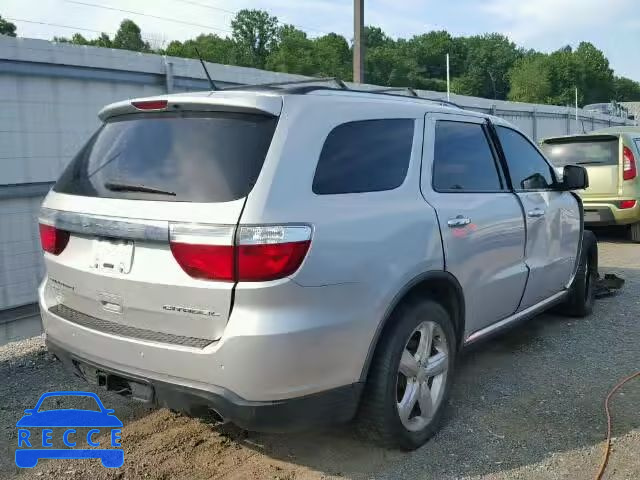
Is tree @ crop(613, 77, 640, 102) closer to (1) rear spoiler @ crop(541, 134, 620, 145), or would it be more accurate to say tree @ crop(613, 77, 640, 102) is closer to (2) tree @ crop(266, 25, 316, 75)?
(2) tree @ crop(266, 25, 316, 75)

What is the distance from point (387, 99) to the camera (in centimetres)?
345

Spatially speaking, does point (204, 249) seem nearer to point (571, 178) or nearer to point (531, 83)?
point (571, 178)

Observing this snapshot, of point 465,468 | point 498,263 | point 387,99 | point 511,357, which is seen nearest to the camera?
point 465,468

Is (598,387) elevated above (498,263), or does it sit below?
A: below

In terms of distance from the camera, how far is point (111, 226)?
110 inches

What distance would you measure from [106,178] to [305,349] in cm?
129

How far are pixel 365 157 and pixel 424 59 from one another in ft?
264

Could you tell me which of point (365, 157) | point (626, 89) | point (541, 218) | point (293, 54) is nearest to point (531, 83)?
point (293, 54)

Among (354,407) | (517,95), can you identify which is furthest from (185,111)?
(517,95)

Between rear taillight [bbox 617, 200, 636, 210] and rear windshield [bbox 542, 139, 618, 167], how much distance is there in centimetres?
59

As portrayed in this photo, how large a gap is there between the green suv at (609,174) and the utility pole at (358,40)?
521 centimetres

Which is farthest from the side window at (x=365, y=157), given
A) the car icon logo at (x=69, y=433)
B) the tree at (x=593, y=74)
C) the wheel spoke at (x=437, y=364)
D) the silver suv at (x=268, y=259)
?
the tree at (x=593, y=74)

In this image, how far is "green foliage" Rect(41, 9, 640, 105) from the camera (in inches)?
2372

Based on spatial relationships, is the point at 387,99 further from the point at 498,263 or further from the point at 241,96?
the point at 498,263
